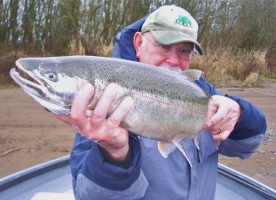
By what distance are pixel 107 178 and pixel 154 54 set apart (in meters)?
0.94

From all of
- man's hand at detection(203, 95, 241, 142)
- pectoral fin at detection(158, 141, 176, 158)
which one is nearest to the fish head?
pectoral fin at detection(158, 141, 176, 158)

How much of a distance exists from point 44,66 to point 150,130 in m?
0.56

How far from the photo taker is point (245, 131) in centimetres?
256

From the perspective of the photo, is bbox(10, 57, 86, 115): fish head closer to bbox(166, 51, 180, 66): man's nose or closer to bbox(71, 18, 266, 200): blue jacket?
bbox(71, 18, 266, 200): blue jacket

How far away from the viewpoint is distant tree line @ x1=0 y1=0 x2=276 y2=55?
13031mm

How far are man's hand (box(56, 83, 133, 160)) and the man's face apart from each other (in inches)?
31.5

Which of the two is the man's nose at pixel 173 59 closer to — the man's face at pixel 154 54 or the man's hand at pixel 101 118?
the man's face at pixel 154 54

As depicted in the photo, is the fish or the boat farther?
the boat

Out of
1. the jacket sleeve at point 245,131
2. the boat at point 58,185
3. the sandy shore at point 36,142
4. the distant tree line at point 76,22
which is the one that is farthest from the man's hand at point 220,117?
the distant tree line at point 76,22

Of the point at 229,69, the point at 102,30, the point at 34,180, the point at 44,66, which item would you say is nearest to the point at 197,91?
the point at 44,66

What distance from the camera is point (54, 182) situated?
394cm

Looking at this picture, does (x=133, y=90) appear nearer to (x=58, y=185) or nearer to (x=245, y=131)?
(x=245, y=131)

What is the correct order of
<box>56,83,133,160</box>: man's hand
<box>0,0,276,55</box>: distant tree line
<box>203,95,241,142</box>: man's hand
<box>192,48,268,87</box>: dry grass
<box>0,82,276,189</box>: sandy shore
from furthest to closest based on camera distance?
<box>192,48,268,87</box>: dry grass, <box>0,0,276,55</box>: distant tree line, <box>0,82,276,189</box>: sandy shore, <box>203,95,241,142</box>: man's hand, <box>56,83,133,160</box>: man's hand

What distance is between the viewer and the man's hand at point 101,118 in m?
1.70
